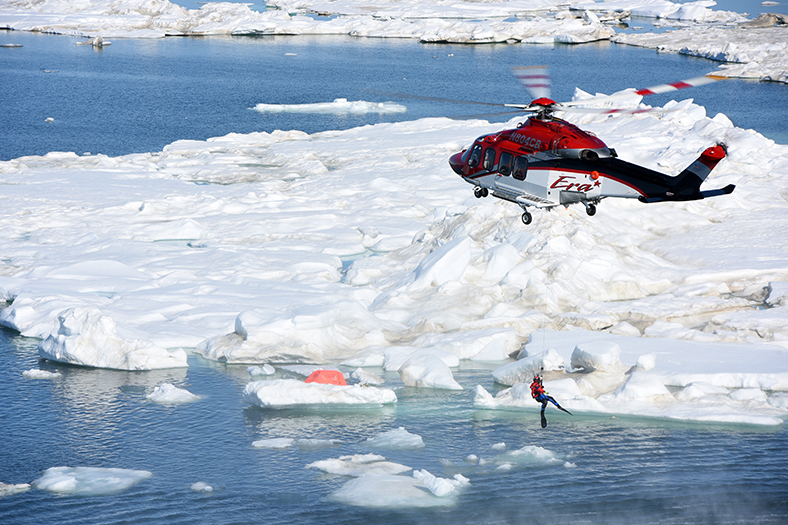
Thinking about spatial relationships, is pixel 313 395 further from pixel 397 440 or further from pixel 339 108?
pixel 339 108

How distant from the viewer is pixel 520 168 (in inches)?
667

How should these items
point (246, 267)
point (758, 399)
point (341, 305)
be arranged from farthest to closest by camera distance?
point (246, 267)
point (341, 305)
point (758, 399)

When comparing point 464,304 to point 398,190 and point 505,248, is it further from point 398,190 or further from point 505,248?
point 398,190

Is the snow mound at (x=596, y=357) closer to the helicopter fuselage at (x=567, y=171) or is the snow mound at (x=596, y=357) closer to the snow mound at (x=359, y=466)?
the helicopter fuselage at (x=567, y=171)

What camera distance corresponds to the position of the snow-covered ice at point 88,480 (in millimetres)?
16219

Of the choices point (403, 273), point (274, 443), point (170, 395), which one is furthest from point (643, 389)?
point (170, 395)

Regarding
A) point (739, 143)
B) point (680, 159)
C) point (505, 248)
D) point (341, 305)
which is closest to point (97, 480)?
point (341, 305)

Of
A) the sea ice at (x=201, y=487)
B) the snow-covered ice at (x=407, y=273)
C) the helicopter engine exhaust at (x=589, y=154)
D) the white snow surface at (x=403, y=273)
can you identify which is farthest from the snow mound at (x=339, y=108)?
the sea ice at (x=201, y=487)

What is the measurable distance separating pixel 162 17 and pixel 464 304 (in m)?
82.8

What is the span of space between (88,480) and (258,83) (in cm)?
5327

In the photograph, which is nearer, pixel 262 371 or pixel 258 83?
pixel 262 371

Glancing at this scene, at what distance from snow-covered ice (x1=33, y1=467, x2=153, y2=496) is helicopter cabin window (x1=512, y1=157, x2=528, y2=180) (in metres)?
10.2

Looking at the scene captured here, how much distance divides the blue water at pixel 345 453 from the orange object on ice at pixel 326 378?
35.8 inches

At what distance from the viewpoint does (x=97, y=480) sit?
16.4m
